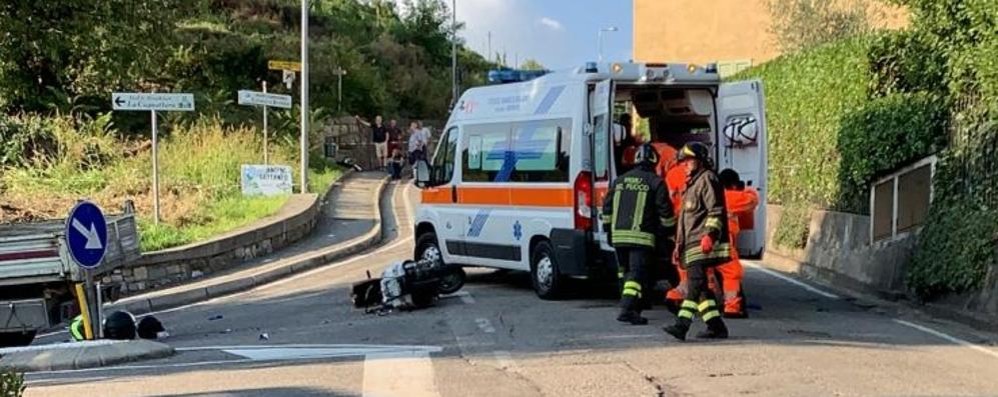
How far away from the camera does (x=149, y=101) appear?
53.4 ft

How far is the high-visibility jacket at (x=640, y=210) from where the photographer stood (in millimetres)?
9359

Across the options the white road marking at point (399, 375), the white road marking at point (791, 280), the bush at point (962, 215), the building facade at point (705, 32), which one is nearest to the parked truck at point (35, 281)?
the white road marking at point (399, 375)

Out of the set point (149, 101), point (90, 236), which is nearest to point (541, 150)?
point (90, 236)

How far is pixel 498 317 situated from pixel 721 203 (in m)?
2.80

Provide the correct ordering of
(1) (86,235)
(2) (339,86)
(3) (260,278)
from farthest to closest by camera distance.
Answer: (2) (339,86), (3) (260,278), (1) (86,235)

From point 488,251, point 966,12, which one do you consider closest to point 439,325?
point 488,251

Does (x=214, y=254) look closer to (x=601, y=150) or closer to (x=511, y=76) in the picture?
(x=511, y=76)

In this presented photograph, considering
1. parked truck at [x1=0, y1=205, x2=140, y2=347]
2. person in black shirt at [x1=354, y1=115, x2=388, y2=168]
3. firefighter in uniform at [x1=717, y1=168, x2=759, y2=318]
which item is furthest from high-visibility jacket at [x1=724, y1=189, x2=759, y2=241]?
person in black shirt at [x1=354, y1=115, x2=388, y2=168]

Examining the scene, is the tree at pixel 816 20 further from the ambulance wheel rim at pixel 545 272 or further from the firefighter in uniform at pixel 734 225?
the ambulance wheel rim at pixel 545 272

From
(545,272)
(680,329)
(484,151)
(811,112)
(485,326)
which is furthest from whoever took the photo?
(811,112)

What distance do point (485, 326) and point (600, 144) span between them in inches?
85.3

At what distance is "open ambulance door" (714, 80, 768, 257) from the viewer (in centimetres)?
1124

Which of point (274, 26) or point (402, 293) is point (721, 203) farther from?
point (274, 26)

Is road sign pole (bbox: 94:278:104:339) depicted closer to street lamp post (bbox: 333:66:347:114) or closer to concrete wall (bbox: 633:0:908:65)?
concrete wall (bbox: 633:0:908:65)
